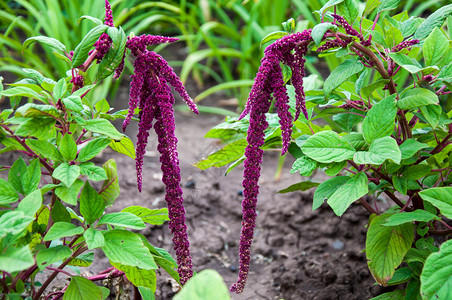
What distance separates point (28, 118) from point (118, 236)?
34cm

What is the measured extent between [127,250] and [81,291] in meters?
0.19

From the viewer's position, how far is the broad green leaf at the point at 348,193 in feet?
3.58

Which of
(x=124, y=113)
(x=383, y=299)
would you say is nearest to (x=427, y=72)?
(x=383, y=299)

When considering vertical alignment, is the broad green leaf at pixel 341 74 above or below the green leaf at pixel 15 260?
above

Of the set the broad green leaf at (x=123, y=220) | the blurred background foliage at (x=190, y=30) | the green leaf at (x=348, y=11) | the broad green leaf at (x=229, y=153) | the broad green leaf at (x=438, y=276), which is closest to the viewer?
the broad green leaf at (x=438, y=276)

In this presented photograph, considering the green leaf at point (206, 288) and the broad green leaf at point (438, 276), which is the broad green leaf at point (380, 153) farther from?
the green leaf at point (206, 288)

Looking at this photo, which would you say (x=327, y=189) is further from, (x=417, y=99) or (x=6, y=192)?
(x=6, y=192)

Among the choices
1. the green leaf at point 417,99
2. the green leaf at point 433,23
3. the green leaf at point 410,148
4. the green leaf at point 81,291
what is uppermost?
the green leaf at point 433,23

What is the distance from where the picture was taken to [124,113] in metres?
1.30

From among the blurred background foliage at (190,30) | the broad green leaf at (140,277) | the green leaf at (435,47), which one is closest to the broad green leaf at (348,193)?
the green leaf at (435,47)

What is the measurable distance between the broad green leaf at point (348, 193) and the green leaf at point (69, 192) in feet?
1.88

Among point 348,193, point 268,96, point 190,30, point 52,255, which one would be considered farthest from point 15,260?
point 190,30

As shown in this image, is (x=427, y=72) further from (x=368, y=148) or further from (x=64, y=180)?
(x=64, y=180)

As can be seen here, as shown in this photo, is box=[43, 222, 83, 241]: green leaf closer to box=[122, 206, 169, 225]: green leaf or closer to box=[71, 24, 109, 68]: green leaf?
box=[122, 206, 169, 225]: green leaf
